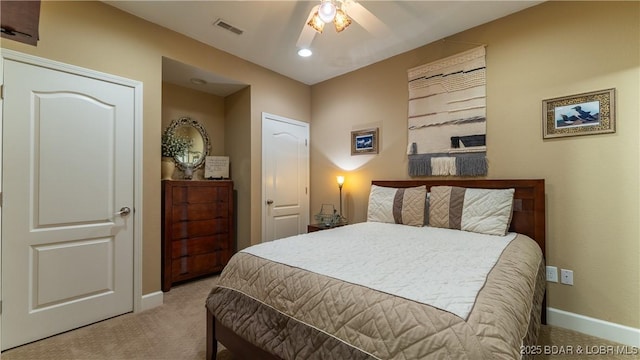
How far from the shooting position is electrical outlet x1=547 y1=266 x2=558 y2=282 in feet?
7.18

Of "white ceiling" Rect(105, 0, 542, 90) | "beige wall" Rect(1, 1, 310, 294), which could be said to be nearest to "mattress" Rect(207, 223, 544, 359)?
"beige wall" Rect(1, 1, 310, 294)

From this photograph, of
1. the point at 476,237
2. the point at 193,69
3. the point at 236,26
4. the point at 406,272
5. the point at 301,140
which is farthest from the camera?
the point at 301,140

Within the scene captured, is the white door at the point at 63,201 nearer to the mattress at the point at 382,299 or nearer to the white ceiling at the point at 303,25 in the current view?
the white ceiling at the point at 303,25

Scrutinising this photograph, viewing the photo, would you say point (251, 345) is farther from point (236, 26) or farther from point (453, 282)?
point (236, 26)

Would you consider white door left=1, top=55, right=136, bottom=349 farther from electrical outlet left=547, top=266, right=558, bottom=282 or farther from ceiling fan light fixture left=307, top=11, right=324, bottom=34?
electrical outlet left=547, top=266, right=558, bottom=282

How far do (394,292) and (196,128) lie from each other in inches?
132

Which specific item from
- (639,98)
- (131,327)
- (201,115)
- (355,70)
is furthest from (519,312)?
(201,115)

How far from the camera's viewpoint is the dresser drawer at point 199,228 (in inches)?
117

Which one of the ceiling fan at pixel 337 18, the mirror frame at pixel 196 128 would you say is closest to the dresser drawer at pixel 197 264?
the mirror frame at pixel 196 128

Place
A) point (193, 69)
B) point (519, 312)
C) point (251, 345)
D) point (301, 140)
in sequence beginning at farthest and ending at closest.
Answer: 1. point (301, 140)
2. point (193, 69)
3. point (251, 345)
4. point (519, 312)

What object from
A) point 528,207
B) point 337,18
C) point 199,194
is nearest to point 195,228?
point 199,194

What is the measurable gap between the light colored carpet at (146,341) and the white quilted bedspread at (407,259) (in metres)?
0.81

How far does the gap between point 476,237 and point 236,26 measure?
2.78 metres

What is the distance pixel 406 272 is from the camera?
1258mm
